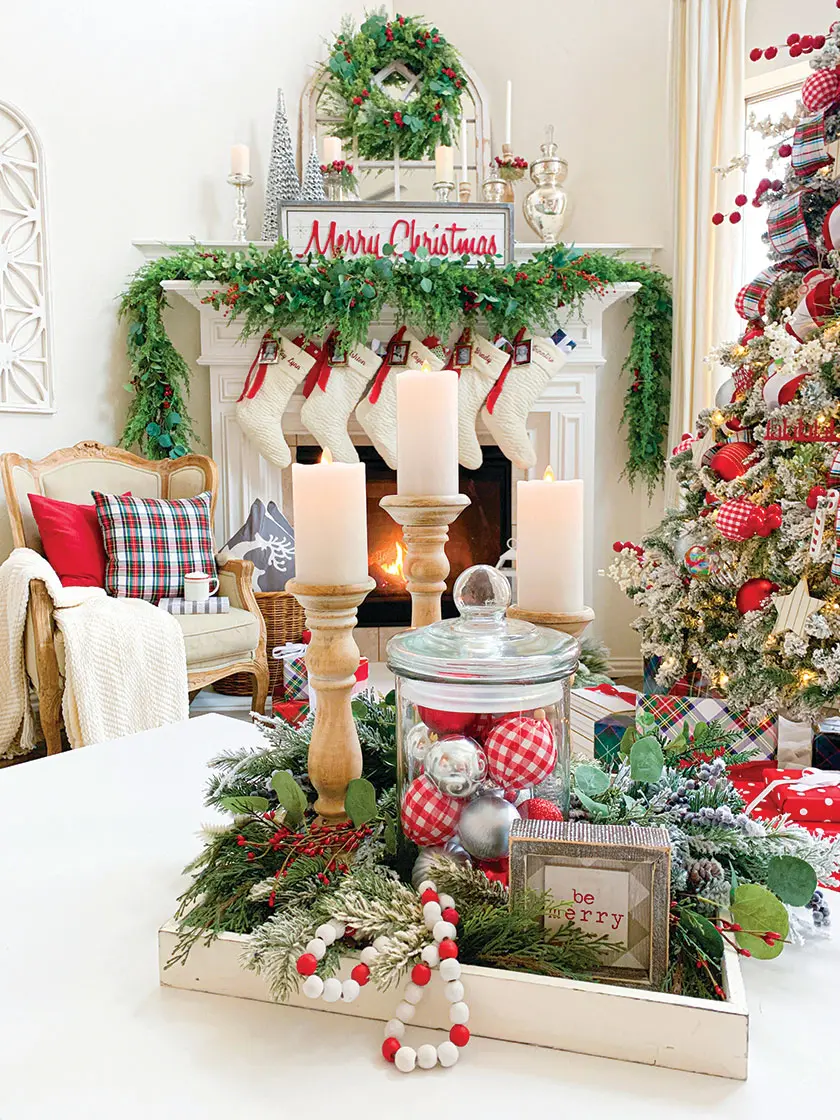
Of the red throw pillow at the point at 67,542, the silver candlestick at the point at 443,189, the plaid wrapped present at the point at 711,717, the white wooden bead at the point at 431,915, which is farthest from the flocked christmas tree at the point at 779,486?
the red throw pillow at the point at 67,542

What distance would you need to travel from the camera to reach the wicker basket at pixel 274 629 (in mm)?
3443

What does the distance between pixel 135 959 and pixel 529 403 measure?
318 centimetres

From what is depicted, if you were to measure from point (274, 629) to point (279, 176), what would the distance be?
1962mm

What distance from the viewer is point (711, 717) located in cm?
195

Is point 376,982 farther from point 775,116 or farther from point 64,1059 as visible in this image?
point 775,116

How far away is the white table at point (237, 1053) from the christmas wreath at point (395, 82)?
3.83 m

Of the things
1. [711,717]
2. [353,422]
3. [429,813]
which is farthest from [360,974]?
[353,422]

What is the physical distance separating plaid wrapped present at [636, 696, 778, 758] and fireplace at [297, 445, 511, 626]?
211 cm

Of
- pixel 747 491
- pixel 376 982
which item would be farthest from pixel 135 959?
pixel 747 491

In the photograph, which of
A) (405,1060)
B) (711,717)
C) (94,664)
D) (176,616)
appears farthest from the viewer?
(176,616)

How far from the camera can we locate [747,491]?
2.36 meters

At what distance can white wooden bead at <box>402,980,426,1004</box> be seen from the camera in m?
0.69

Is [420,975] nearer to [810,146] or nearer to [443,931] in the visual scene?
[443,931]

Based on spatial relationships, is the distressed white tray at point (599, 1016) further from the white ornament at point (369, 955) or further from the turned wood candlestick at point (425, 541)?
the turned wood candlestick at point (425, 541)
